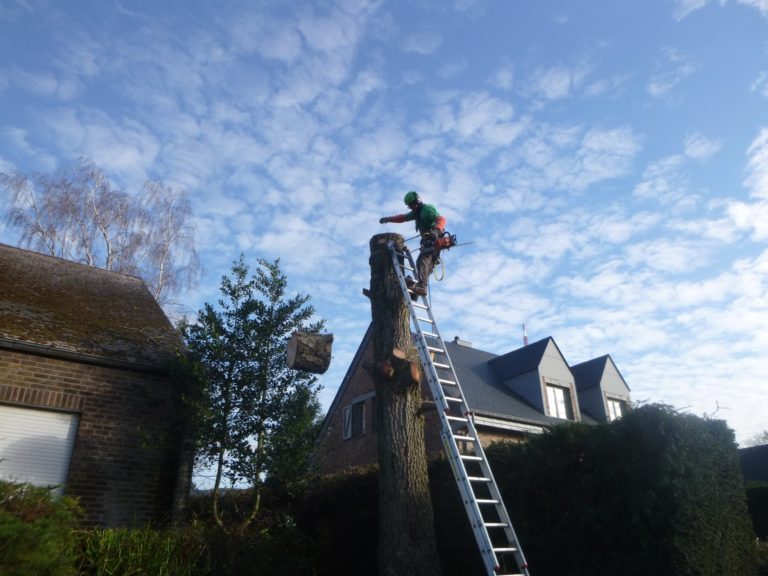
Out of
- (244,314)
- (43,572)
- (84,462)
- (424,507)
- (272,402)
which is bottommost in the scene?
(43,572)

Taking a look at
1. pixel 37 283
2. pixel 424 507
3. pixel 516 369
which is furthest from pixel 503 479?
pixel 516 369

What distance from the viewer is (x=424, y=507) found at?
6.77m

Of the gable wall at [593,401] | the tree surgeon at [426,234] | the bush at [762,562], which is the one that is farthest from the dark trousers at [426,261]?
the gable wall at [593,401]

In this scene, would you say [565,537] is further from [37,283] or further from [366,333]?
[366,333]

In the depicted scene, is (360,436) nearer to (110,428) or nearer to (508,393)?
(508,393)

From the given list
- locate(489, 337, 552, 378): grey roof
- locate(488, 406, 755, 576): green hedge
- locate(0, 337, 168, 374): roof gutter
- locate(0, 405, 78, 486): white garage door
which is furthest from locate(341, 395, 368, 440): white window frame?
locate(488, 406, 755, 576): green hedge

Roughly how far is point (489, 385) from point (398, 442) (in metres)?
13.1

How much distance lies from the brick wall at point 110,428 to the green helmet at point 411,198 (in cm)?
511

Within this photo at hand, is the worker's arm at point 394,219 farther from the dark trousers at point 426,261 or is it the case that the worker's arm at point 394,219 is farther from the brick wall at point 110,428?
the brick wall at point 110,428

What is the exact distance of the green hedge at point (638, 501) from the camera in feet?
20.2

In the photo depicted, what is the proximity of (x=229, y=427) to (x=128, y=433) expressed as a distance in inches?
68.9

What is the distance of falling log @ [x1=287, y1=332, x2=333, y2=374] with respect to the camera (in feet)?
30.0

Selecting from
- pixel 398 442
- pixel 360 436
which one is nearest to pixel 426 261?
pixel 398 442

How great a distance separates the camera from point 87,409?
9.34 m
